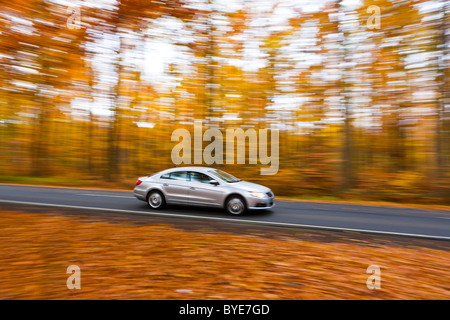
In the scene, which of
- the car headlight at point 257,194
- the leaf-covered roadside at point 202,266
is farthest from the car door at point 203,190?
the leaf-covered roadside at point 202,266

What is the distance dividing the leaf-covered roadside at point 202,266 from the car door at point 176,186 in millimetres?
2934

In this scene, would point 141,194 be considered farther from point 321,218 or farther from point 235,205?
point 321,218

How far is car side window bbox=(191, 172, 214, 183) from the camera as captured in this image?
925 cm

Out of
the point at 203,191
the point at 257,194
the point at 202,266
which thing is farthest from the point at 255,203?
the point at 202,266

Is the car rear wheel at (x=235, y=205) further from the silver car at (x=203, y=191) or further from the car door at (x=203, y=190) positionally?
the car door at (x=203, y=190)

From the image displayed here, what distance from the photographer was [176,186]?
9.45 metres

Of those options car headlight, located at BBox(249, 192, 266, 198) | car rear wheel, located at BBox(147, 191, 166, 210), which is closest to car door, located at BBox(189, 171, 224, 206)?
car headlight, located at BBox(249, 192, 266, 198)

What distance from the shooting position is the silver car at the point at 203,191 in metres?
8.77

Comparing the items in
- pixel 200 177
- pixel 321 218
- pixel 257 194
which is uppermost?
pixel 200 177

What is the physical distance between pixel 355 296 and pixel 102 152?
2465 cm

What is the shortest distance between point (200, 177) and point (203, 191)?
0.51 metres

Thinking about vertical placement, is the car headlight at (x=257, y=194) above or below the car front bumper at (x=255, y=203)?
above

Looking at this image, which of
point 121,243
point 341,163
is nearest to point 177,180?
point 121,243

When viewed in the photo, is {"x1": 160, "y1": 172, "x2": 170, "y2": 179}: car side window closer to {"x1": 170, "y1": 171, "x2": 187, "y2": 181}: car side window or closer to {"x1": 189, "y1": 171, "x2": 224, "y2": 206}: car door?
{"x1": 170, "y1": 171, "x2": 187, "y2": 181}: car side window
